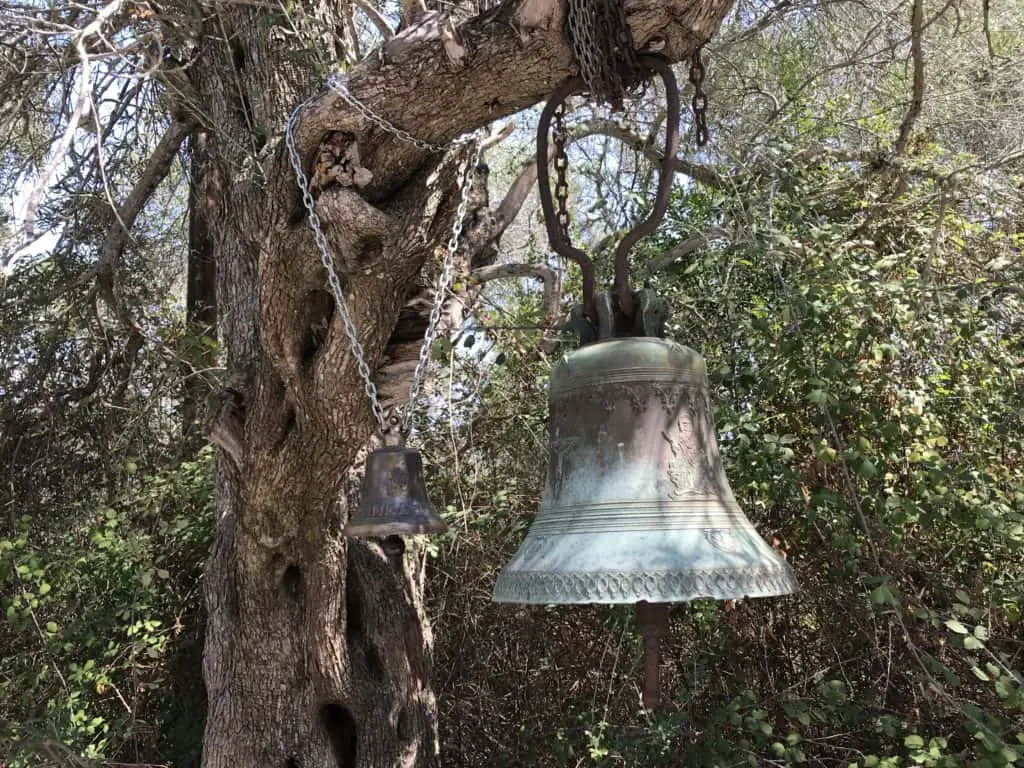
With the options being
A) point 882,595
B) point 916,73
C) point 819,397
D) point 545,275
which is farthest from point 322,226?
point 916,73

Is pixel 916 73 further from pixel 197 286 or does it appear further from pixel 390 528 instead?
pixel 197 286

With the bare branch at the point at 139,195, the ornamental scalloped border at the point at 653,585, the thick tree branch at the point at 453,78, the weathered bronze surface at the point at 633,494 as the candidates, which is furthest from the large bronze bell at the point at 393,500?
the bare branch at the point at 139,195

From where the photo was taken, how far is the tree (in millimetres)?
2588

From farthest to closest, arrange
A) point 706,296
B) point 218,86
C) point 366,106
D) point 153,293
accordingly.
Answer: point 153,293, point 706,296, point 218,86, point 366,106

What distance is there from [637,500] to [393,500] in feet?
2.16

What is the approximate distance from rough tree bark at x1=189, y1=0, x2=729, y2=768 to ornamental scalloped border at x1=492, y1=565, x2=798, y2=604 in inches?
38.2

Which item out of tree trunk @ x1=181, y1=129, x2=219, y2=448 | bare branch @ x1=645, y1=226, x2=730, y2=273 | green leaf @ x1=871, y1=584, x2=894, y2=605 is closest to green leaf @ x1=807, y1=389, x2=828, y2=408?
green leaf @ x1=871, y1=584, x2=894, y2=605

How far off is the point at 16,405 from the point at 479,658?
9.04 ft

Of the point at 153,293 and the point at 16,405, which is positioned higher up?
the point at 153,293

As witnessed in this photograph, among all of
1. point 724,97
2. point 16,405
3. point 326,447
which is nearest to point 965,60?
point 724,97

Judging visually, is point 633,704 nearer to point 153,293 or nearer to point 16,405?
point 153,293

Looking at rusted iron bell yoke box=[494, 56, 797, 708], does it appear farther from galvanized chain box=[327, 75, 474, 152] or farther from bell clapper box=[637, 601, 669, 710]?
galvanized chain box=[327, 75, 474, 152]

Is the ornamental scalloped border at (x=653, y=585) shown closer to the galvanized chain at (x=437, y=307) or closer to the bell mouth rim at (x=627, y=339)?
the bell mouth rim at (x=627, y=339)

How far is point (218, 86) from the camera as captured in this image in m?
3.84
